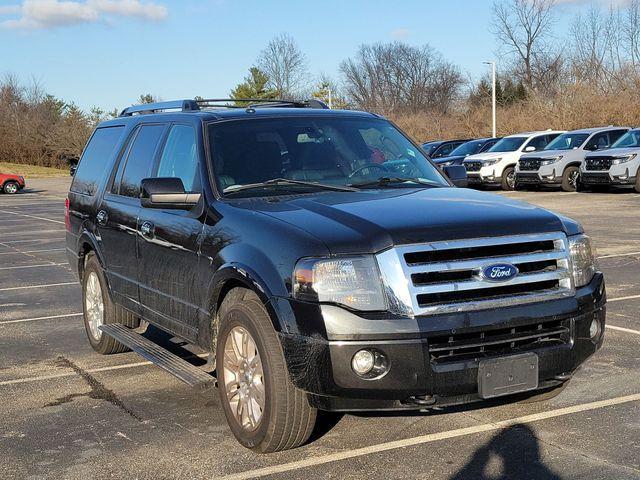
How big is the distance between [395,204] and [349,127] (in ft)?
4.47

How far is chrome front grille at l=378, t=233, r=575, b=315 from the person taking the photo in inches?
165

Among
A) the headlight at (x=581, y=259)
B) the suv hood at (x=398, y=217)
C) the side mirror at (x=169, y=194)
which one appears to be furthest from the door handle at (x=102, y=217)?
the headlight at (x=581, y=259)

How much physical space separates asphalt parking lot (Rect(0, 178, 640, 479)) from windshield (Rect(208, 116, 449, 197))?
1.49 m

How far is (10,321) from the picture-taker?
8.94m

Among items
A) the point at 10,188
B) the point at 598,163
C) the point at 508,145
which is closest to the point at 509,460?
the point at 598,163

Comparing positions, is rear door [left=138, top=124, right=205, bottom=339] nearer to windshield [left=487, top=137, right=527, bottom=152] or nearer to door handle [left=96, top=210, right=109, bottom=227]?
door handle [left=96, top=210, right=109, bottom=227]

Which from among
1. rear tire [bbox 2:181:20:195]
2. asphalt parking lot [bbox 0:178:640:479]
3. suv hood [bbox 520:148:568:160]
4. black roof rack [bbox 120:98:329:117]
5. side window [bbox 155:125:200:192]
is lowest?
rear tire [bbox 2:181:20:195]

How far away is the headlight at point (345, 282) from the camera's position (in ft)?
13.8

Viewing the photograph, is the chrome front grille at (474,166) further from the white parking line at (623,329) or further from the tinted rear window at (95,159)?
the tinted rear window at (95,159)

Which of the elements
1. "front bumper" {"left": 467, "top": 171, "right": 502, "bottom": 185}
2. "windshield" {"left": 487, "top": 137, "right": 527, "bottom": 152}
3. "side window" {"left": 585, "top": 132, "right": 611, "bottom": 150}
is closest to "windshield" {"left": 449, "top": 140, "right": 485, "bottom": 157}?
"windshield" {"left": 487, "top": 137, "right": 527, "bottom": 152}

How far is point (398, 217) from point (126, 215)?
2.71 m

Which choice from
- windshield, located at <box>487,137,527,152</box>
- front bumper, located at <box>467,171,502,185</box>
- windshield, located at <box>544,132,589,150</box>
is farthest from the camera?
windshield, located at <box>487,137,527,152</box>

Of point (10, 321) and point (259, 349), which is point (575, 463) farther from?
point (10, 321)

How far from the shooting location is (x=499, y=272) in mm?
4348
